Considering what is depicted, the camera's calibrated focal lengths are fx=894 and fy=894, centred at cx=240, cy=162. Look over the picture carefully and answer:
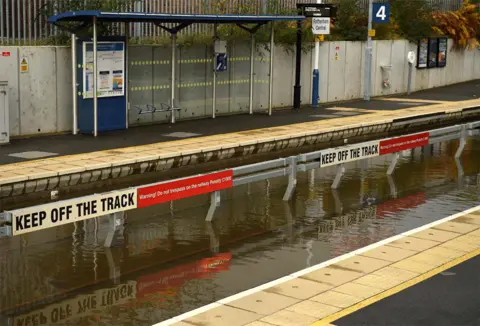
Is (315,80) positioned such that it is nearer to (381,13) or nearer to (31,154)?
(381,13)

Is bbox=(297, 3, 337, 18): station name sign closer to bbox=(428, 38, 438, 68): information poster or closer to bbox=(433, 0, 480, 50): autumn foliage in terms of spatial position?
bbox=(428, 38, 438, 68): information poster

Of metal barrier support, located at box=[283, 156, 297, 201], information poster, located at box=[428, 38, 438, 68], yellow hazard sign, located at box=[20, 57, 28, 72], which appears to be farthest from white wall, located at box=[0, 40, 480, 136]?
metal barrier support, located at box=[283, 156, 297, 201]

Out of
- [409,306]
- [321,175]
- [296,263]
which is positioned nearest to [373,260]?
[296,263]

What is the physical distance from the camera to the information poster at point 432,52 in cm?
3544

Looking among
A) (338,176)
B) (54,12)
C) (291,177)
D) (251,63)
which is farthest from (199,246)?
(251,63)

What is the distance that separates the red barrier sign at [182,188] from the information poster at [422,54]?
74.9 feet

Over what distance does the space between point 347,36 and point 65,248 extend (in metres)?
21.8

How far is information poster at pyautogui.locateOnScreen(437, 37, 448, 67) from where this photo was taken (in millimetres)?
36106

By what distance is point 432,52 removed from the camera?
35938 mm

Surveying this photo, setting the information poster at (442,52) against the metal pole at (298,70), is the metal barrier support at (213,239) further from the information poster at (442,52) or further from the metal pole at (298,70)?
the information poster at (442,52)

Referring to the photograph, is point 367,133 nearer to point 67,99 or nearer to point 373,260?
point 67,99

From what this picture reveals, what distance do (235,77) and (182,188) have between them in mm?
13236

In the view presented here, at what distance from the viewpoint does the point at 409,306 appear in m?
9.05

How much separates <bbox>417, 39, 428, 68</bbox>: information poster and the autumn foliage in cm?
179
